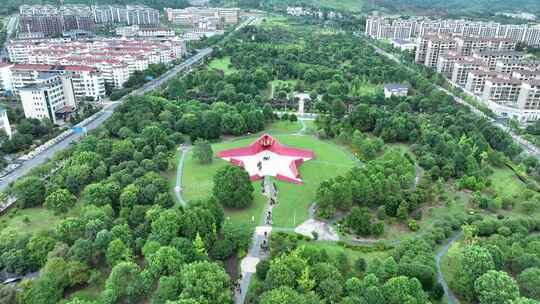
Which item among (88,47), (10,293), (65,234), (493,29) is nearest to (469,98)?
(493,29)

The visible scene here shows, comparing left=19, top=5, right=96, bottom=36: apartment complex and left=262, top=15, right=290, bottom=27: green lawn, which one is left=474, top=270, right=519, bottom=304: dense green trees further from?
left=262, top=15, right=290, bottom=27: green lawn

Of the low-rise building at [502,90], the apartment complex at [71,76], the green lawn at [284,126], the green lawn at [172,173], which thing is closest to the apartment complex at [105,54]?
the apartment complex at [71,76]

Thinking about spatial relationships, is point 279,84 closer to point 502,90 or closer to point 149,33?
point 502,90

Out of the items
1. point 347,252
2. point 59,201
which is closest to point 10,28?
Answer: point 59,201

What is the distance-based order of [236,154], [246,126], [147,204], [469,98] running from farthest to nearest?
1. [469,98]
2. [246,126]
3. [236,154]
4. [147,204]

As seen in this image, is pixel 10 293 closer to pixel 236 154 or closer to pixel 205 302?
pixel 205 302

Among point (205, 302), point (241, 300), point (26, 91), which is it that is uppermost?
point (26, 91)
